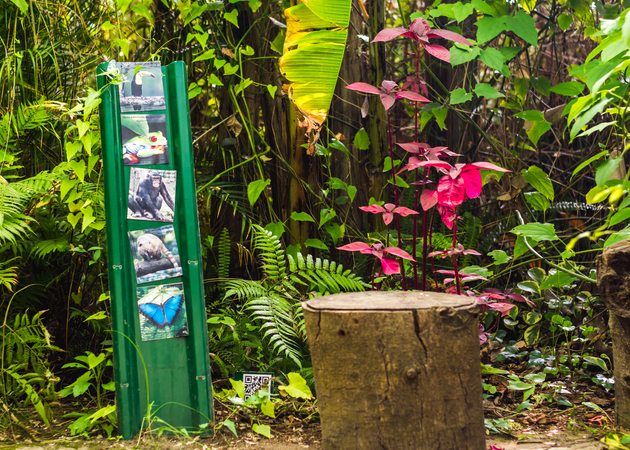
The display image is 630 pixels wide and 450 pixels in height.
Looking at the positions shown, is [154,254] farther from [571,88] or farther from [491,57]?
[571,88]

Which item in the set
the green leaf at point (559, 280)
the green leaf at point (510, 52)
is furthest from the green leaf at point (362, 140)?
the green leaf at point (559, 280)

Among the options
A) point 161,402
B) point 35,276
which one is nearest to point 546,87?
point 161,402

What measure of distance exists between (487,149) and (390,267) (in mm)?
2263

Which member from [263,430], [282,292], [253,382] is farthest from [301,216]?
[263,430]

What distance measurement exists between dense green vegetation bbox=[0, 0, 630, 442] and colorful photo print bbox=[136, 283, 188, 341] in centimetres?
27

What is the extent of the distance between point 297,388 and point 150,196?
3.24 ft

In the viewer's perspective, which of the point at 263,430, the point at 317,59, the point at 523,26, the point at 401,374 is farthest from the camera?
the point at 317,59

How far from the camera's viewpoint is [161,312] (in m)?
1.91

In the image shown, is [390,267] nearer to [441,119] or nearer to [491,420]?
[491,420]

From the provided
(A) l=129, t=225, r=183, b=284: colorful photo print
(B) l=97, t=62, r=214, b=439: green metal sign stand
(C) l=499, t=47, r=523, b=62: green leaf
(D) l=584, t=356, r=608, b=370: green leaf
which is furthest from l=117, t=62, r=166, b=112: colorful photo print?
(D) l=584, t=356, r=608, b=370: green leaf

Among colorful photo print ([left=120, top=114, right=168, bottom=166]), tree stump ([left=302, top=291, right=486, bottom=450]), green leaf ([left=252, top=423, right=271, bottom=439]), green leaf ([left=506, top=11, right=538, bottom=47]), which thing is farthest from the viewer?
green leaf ([left=506, top=11, right=538, bottom=47])

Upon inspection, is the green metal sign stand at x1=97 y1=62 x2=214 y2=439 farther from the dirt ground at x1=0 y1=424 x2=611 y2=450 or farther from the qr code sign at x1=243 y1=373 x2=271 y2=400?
the qr code sign at x1=243 y1=373 x2=271 y2=400

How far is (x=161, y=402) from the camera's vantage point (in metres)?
1.90

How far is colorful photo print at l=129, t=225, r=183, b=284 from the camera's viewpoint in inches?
75.2
